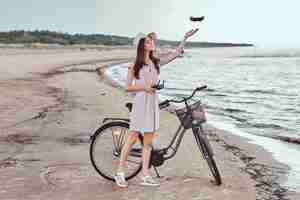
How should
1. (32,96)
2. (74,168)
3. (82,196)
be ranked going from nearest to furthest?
1. (82,196)
2. (74,168)
3. (32,96)

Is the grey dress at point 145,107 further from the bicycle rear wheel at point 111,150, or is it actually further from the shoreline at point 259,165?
the shoreline at point 259,165

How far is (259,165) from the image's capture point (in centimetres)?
777

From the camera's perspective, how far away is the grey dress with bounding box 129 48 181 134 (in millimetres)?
5812

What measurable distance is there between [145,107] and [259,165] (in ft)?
9.55

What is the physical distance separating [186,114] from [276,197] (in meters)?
1.56

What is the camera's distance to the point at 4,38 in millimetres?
124500

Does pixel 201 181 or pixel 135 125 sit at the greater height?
pixel 135 125

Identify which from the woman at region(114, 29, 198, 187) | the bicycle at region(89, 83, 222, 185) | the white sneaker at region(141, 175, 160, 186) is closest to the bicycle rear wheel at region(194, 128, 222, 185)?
the bicycle at region(89, 83, 222, 185)

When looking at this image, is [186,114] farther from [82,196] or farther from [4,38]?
[4,38]

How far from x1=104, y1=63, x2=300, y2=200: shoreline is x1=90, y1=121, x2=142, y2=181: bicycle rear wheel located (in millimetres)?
1696

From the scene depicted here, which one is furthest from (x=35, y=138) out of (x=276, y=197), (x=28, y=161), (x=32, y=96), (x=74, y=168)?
(x=32, y=96)

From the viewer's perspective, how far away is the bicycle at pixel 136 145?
6.09 meters

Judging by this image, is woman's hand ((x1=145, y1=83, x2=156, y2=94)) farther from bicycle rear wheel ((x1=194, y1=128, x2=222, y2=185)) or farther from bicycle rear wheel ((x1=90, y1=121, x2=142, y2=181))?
bicycle rear wheel ((x1=194, y1=128, x2=222, y2=185))

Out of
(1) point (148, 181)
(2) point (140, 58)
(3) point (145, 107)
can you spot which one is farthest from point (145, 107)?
(1) point (148, 181)
